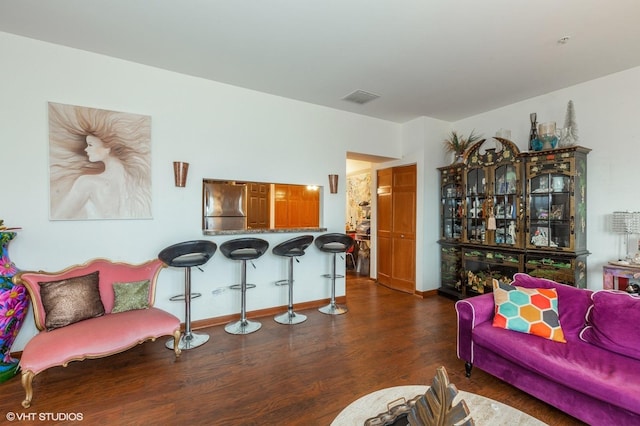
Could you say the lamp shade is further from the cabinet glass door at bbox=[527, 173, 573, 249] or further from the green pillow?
the green pillow

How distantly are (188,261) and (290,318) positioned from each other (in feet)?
4.84

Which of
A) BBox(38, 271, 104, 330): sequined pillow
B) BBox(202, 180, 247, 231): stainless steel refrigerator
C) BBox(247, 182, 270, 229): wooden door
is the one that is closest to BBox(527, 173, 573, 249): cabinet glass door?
BBox(247, 182, 270, 229): wooden door

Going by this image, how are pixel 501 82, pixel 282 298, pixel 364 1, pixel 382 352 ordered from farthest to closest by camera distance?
pixel 282 298 → pixel 501 82 → pixel 382 352 → pixel 364 1

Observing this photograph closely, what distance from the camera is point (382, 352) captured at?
300 centimetres

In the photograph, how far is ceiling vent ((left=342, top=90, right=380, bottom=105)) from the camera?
4.02m

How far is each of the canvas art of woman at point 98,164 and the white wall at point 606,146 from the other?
518 centimetres

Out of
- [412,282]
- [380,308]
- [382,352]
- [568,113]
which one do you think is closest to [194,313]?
[382,352]

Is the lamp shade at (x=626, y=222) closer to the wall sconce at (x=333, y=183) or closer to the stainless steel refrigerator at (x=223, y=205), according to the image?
the wall sconce at (x=333, y=183)

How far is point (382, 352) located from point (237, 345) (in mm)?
1488

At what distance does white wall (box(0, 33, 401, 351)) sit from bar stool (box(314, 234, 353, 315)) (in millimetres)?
298

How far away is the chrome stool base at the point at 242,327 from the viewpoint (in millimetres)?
3496

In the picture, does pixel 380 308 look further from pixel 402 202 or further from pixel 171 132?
pixel 171 132

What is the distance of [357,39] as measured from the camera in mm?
2789

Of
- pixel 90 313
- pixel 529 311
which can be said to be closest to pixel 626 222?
pixel 529 311
